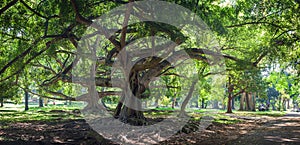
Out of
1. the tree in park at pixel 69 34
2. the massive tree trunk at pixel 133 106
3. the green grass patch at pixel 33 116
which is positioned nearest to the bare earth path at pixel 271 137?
the tree in park at pixel 69 34

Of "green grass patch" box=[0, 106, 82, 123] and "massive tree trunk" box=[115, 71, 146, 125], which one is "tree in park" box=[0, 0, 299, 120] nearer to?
"massive tree trunk" box=[115, 71, 146, 125]

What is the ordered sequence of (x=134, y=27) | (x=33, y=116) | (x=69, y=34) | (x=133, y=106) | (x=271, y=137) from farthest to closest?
(x=33, y=116) → (x=133, y=106) → (x=69, y=34) → (x=271, y=137) → (x=134, y=27)

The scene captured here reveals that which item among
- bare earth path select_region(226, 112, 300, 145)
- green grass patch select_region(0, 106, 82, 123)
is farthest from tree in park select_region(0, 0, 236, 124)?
bare earth path select_region(226, 112, 300, 145)

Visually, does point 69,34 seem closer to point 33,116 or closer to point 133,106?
point 133,106

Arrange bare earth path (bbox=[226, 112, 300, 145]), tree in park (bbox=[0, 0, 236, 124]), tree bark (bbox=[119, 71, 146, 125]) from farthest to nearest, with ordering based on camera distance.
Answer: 1. tree bark (bbox=[119, 71, 146, 125])
2. bare earth path (bbox=[226, 112, 300, 145])
3. tree in park (bbox=[0, 0, 236, 124])

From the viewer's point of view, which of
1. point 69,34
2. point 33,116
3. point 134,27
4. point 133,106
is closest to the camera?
point 134,27

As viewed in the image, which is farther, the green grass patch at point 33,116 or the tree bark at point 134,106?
the green grass patch at point 33,116

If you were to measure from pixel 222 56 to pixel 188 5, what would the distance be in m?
5.75

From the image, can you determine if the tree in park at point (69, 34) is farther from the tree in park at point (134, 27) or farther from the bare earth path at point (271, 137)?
the bare earth path at point (271, 137)

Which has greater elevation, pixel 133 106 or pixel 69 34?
pixel 69 34

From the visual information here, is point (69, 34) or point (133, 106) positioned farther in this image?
point (133, 106)

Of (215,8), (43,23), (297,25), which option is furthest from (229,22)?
(43,23)

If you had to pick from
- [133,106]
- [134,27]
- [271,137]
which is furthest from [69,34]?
[271,137]

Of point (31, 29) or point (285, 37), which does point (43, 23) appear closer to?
point (31, 29)
